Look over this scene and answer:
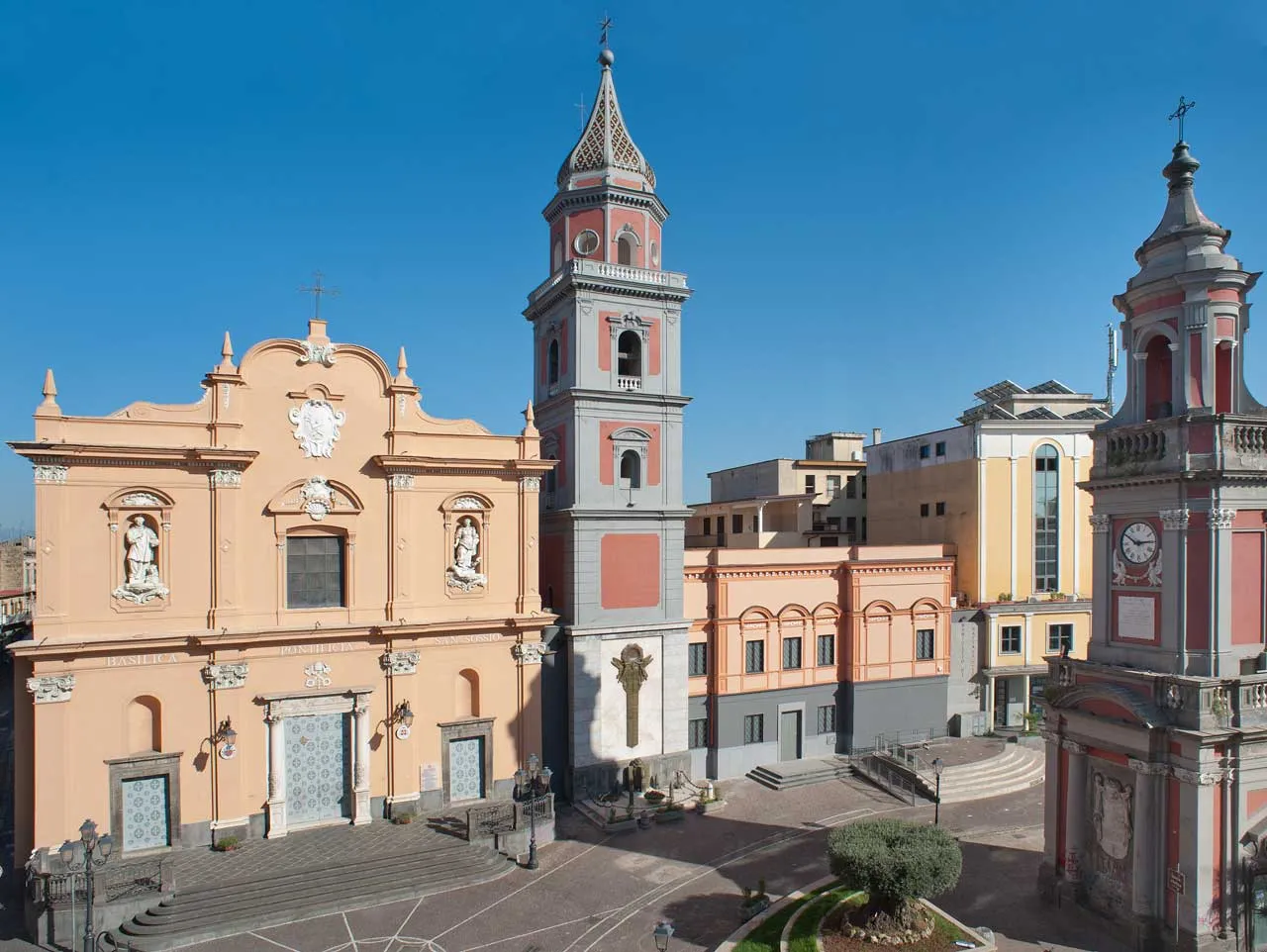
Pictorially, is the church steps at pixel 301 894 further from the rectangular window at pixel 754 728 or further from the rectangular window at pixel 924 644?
the rectangular window at pixel 924 644

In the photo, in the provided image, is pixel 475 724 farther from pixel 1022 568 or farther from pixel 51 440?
pixel 1022 568

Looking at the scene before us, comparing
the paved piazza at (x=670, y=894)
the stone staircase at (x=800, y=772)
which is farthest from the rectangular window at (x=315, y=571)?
the stone staircase at (x=800, y=772)

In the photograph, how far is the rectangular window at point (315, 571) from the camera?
80.3ft

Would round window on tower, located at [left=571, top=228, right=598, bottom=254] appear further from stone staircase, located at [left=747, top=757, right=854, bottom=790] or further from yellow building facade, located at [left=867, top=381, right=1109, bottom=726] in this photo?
stone staircase, located at [left=747, top=757, right=854, bottom=790]

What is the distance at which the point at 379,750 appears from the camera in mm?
24766

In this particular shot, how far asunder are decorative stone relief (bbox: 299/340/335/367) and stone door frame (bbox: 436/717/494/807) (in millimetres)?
11845

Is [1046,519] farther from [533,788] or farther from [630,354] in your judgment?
[533,788]

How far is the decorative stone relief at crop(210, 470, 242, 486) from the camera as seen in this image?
23.2 meters

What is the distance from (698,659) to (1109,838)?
1520cm

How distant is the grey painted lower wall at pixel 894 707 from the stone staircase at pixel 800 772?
1.68 m

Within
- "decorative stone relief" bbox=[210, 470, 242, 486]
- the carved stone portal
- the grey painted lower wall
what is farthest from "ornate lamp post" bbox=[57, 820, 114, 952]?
the grey painted lower wall

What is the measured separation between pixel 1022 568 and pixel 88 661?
118 ft

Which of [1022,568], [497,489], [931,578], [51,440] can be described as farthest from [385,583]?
[1022,568]

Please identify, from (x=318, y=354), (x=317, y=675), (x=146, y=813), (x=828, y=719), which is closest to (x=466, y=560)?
(x=317, y=675)
